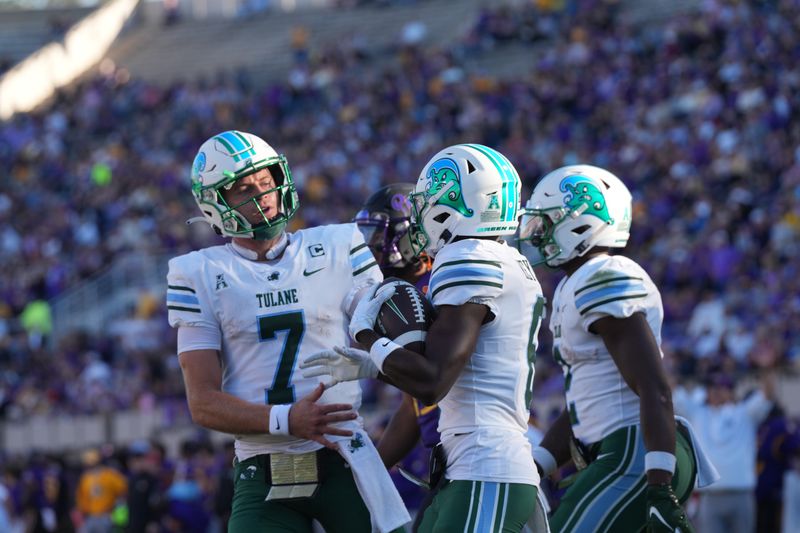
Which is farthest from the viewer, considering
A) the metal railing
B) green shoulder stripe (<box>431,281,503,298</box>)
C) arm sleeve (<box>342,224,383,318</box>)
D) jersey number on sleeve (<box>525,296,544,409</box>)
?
the metal railing

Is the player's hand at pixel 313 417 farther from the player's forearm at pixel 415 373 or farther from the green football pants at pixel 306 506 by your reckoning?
the player's forearm at pixel 415 373

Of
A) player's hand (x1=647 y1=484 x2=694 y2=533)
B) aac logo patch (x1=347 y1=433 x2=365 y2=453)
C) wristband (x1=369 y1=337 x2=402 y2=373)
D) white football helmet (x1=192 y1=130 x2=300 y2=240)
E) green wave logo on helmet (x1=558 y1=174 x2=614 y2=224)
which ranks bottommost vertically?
player's hand (x1=647 y1=484 x2=694 y2=533)

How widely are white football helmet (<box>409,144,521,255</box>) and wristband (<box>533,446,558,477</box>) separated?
1.33 meters

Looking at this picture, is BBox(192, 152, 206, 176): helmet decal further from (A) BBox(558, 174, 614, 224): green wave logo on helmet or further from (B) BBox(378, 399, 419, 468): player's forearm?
(A) BBox(558, 174, 614, 224): green wave logo on helmet

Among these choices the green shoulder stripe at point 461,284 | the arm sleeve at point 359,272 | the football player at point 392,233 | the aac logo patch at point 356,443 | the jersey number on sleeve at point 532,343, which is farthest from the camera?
the football player at point 392,233

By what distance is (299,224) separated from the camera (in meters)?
22.2

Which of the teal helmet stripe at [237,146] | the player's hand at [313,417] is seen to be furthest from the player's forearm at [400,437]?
the teal helmet stripe at [237,146]

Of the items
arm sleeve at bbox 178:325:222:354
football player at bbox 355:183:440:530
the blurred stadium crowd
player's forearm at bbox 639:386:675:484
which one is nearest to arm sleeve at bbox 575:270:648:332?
player's forearm at bbox 639:386:675:484

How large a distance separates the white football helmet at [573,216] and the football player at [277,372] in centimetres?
101

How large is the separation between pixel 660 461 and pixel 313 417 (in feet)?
4.25

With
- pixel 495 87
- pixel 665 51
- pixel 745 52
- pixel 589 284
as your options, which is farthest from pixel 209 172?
pixel 495 87

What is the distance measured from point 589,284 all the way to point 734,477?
21.5 ft

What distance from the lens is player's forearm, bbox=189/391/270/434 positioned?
4.61 meters

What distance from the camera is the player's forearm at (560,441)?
225 inches
